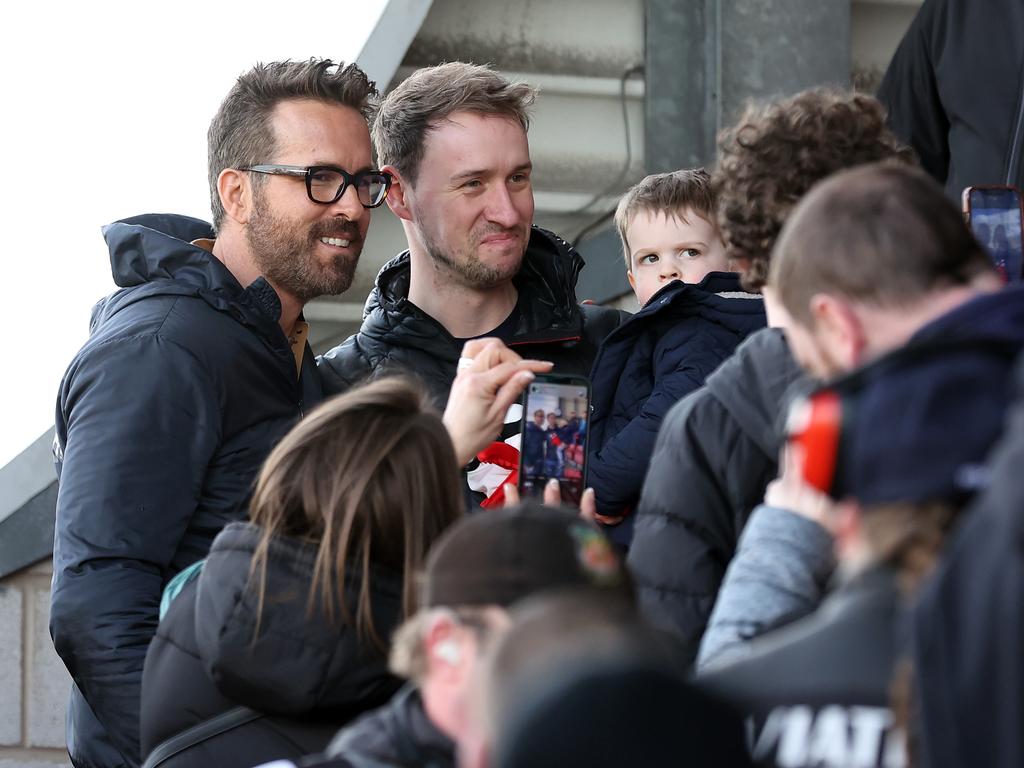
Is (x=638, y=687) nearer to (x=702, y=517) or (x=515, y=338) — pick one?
(x=702, y=517)

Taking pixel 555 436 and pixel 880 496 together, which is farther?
pixel 555 436

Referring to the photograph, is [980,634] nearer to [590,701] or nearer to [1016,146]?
[590,701]

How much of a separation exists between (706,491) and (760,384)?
176 mm

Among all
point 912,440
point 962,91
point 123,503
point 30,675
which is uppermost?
point 962,91

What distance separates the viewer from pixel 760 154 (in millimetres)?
2008

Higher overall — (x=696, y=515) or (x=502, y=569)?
(x=502, y=569)

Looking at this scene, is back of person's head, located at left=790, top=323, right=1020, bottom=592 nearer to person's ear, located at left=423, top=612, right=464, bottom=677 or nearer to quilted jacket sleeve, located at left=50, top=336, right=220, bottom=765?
person's ear, located at left=423, top=612, right=464, bottom=677

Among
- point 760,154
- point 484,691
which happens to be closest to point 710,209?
point 760,154

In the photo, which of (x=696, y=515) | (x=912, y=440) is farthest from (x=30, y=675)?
(x=912, y=440)

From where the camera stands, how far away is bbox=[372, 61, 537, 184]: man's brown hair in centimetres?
352

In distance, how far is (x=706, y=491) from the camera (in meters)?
1.97

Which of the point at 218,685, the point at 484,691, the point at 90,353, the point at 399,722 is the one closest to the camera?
the point at 484,691

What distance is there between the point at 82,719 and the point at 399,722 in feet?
5.52

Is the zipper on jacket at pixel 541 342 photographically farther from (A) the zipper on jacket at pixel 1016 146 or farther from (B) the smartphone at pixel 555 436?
(A) the zipper on jacket at pixel 1016 146
